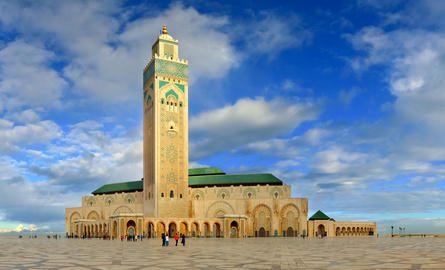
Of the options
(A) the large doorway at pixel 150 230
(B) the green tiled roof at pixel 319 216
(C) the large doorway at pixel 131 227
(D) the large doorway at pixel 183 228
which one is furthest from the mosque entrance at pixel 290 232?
(C) the large doorway at pixel 131 227

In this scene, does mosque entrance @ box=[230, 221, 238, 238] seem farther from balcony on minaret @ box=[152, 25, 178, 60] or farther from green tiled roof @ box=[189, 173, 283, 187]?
balcony on minaret @ box=[152, 25, 178, 60]

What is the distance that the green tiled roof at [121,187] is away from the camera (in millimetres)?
72875

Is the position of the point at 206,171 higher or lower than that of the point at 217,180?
higher

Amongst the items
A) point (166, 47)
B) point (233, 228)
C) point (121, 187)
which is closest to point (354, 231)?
point (233, 228)

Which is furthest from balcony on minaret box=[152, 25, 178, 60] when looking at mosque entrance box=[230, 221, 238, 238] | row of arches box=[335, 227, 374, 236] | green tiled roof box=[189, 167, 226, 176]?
row of arches box=[335, 227, 374, 236]

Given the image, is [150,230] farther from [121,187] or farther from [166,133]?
[121,187]

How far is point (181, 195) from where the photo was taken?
2630 inches

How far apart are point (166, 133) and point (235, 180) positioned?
14.0 meters

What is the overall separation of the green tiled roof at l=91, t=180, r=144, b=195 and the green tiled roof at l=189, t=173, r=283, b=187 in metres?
8.99

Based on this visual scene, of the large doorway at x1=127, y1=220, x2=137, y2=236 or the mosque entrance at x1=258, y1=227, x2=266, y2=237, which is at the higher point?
the large doorway at x1=127, y1=220, x2=137, y2=236

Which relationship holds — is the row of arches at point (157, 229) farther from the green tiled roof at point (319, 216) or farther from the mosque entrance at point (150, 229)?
the green tiled roof at point (319, 216)

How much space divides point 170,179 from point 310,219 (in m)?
23.6

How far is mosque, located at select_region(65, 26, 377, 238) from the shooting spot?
63.8 meters

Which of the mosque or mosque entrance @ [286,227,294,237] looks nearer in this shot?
the mosque
